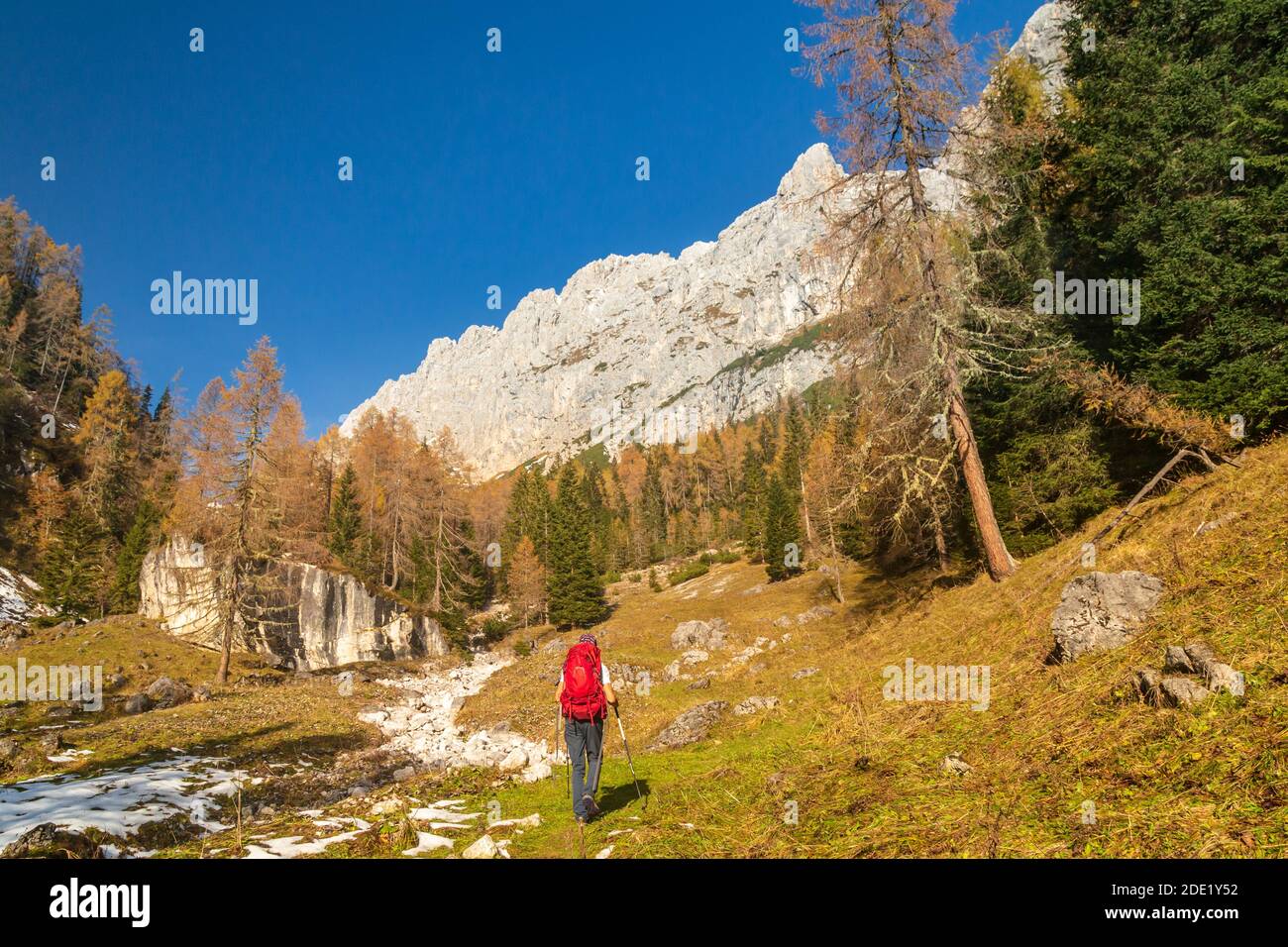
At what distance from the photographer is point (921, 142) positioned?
529 inches

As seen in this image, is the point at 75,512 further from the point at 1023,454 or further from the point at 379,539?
the point at 1023,454

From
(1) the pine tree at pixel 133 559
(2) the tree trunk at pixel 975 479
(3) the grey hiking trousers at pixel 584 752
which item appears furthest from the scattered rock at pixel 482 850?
(1) the pine tree at pixel 133 559

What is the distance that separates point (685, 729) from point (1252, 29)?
21102mm

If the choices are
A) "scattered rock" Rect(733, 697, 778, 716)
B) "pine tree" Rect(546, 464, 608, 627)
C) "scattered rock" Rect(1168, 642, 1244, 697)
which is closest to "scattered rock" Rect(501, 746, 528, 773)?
"scattered rock" Rect(733, 697, 778, 716)

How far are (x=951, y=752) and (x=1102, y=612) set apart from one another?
2.98m

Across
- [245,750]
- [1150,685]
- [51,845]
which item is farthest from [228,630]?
[1150,685]

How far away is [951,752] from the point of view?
5.45 m

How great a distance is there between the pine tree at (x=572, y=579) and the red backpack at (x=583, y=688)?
39648 millimetres

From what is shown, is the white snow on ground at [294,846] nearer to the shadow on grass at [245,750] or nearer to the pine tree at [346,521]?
the shadow on grass at [245,750]

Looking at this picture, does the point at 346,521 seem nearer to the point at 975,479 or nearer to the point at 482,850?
the point at 975,479

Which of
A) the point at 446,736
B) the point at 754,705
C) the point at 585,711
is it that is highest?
the point at 585,711

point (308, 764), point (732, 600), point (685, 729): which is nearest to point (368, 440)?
point (732, 600)

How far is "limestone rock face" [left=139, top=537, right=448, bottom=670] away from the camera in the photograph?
1223 inches

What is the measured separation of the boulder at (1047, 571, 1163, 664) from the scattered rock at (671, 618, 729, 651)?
24.1m
